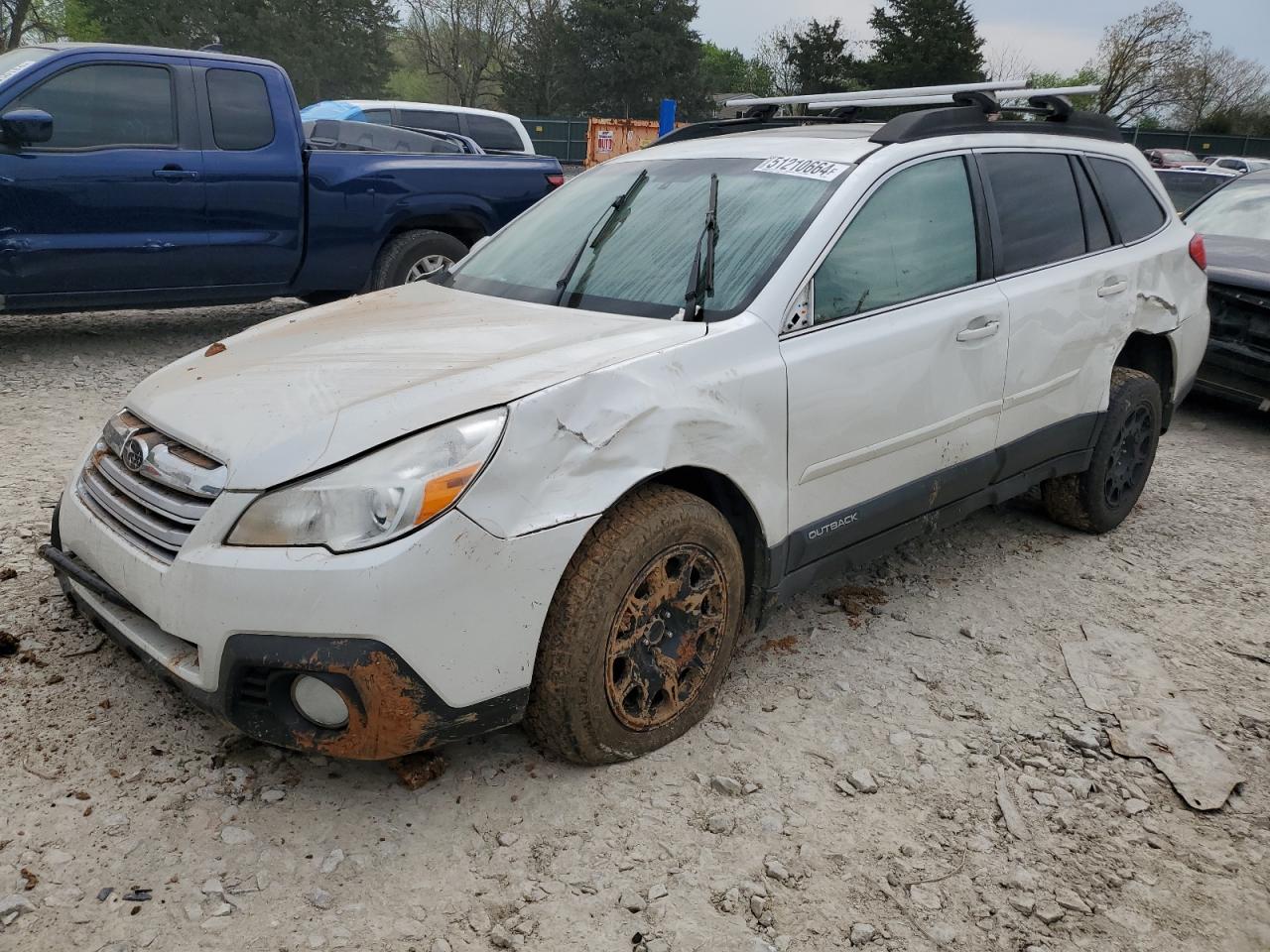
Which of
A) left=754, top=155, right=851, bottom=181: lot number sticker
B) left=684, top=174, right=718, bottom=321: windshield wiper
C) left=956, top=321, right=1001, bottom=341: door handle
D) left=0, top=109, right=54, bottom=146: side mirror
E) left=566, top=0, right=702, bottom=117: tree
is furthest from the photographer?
left=566, top=0, right=702, bottom=117: tree

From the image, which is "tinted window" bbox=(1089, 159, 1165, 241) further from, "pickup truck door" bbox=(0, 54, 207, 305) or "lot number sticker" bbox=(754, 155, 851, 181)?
"pickup truck door" bbox=(0, 54, 207, 305)

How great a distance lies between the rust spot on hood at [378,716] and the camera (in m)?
2.24

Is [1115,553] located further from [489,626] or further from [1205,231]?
[1205,231]

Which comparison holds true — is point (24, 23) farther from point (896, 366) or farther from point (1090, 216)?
point (896, 366)

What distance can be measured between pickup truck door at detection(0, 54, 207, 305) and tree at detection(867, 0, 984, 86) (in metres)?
45.8

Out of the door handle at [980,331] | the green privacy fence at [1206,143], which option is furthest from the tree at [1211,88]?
the door handle at [980,331]

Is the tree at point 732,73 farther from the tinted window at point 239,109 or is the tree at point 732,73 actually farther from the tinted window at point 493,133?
the tinted window at point 239,109

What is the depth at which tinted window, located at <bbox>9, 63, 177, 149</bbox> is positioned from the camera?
6.09 meters

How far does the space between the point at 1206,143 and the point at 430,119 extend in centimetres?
4718

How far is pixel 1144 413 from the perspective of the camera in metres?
4.55

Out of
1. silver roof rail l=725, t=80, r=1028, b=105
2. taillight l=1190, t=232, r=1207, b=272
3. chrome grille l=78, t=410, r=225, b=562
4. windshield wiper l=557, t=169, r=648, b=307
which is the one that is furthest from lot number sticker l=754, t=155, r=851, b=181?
taillight l=1190, t=232, r=1207, b=272

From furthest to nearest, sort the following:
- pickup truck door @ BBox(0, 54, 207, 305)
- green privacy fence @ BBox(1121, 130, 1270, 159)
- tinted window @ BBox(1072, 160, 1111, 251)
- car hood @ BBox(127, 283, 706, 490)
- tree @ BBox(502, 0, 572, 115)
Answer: green privacy fence @ BBox(1121, 130, 1270, 159), tree @ BBox(502, 0, 572, 115), pickup truck door @ BBox(0, 54, 207, 305), tinted window @ BBox(1072, 160, 1111, 251), car hood @ BBox(127, 283, 706, 490)

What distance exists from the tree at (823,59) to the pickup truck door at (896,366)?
49427 mm

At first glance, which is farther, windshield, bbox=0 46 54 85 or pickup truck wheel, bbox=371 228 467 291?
pickup truck wheel, bbox=371 228 467 291
